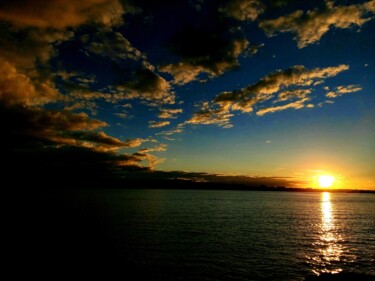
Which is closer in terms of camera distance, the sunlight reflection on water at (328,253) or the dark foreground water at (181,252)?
the dark foreground water at (181,252)

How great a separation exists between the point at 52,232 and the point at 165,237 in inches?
877

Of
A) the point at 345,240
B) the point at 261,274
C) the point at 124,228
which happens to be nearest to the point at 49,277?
the point at 261,274

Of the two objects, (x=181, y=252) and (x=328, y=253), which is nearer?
(x=181, y=252)

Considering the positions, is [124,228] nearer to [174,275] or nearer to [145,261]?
[145,261]

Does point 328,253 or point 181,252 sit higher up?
point 328,253

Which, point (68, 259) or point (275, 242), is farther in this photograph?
point (275, 242)

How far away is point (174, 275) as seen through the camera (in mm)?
30906

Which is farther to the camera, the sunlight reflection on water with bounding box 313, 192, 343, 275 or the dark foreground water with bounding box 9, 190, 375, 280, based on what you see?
the sunlight reflection on water with bounding box 313, 192, 343, 275

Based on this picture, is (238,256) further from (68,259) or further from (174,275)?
(68,259)

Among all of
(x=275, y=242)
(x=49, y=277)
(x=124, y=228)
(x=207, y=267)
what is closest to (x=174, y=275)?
(x=207, y=267)

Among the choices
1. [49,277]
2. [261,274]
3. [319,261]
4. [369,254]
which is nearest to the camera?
[49,277]

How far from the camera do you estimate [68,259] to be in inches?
1414

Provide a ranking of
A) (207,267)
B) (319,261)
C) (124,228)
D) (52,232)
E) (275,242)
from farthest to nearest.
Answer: (124,228)
(52,232)
(275,242)
(319,261)
(207,267)

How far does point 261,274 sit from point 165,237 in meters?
23.8
